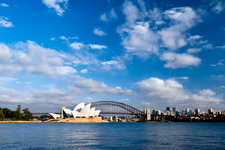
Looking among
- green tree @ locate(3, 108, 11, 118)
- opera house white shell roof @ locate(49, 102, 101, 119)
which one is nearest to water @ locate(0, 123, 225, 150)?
green tree @ locate(3, 108, 11, 118)

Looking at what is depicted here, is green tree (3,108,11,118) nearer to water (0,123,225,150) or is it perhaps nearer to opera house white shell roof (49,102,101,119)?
opera house white shell roof (49,102,101,119)

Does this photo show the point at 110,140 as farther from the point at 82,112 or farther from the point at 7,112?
the point at 82,112

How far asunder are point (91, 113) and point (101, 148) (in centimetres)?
13399

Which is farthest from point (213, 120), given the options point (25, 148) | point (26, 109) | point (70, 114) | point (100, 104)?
point (25, 148)

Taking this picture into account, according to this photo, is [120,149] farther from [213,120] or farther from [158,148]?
[213,120]

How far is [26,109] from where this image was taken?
156 meters

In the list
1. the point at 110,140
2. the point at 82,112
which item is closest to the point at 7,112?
the point at 82,112

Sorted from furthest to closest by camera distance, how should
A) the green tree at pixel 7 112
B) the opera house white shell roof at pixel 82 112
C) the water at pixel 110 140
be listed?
the opera house white shell roof at pixel 82 112 → the green tree at pixel 7 112 → the water at pixel 110 140

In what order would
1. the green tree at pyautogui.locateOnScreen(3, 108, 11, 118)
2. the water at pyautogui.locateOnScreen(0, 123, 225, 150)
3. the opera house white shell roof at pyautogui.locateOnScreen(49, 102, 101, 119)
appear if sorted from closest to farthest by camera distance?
1. the water at pyautogui.locateOnScreen(0, 123, 225, 150)
2. the green tree at pyautogui.locateOnScreen(3, 108, 11, 118)
3. the opera house white shell roof at pyautogui.locateOnScreen(49, 102, 101, 119)

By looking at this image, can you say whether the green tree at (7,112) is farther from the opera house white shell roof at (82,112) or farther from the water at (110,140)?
the water at (110,140)

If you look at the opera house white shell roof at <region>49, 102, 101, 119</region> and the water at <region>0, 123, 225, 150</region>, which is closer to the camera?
the water at <region>0, 123, 225, 150</region>

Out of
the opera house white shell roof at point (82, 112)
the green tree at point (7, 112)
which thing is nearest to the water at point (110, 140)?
the green tree at point (7, 112)

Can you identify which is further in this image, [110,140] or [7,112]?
[7,112]

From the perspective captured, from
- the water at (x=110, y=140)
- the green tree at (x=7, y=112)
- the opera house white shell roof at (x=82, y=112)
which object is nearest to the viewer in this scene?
the water at (x=110, y=140)
